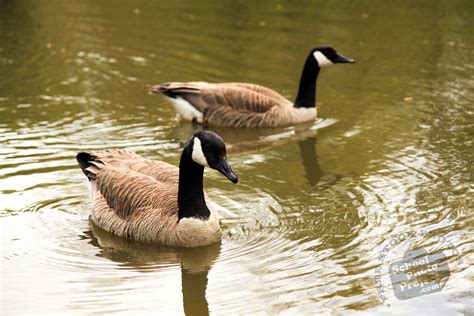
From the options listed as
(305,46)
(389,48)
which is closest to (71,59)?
(305,46)

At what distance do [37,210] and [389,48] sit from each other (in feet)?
31.3

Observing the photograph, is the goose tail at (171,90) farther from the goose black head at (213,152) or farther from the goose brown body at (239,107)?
the goose black head at (213,152)

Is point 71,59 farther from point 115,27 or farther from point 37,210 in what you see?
point 37,210

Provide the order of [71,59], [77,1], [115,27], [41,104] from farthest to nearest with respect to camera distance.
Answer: [77,1] → [115,27] → [71,59] → [41,104]

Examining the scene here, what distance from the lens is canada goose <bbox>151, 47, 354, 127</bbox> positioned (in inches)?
548

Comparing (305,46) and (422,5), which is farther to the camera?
(422,5)

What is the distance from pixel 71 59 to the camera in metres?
17.0

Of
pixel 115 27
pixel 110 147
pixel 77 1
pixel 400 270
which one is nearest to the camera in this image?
pixel 400 270

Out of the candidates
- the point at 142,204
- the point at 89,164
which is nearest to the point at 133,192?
the point at 142,204

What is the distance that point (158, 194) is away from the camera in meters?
9.48

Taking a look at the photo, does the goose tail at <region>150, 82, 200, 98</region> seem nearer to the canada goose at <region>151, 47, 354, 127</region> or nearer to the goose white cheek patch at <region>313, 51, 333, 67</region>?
the canada goose at <region>151, 47, 354, 127</region>

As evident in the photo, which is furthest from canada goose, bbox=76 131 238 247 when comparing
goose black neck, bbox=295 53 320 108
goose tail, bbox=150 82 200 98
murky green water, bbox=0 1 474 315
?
goose black neck, bbox=295 53 320 108

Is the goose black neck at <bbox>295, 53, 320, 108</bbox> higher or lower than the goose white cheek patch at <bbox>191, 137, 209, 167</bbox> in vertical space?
lower

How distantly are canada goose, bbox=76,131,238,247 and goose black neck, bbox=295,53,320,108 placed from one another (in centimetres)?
438
